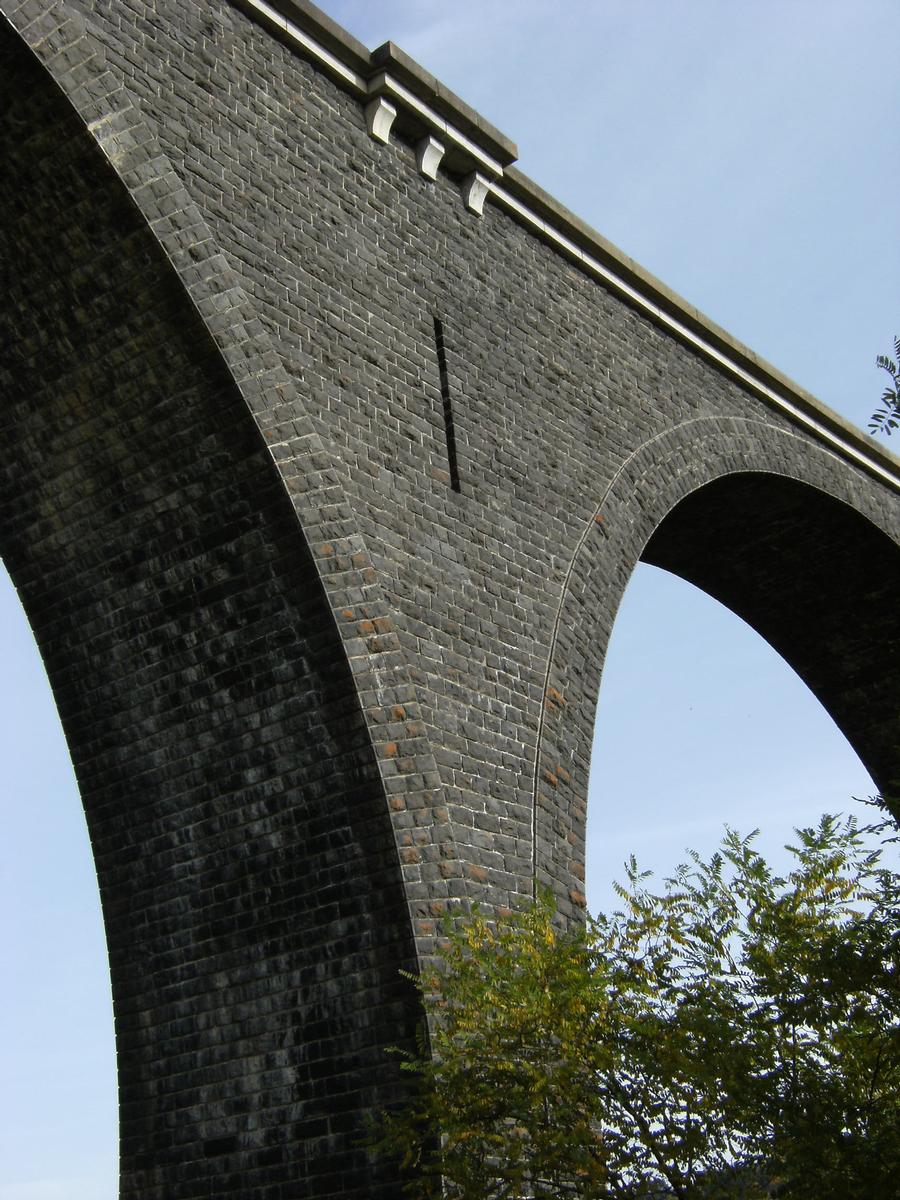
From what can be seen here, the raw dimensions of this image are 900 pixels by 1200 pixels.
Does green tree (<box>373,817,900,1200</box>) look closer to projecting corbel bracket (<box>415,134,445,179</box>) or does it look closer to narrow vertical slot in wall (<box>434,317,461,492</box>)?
narrow vertical slot in wall (<box>434,317,461,492</box>)

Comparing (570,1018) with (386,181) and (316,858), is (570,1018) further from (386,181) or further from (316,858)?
(386,181)

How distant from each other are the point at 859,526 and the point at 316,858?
306 inches

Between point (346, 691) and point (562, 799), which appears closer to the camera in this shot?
point (346, 691)

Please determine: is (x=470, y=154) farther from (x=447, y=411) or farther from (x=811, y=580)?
(x=811, y=580)

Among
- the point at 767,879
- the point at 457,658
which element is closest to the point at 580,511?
the point at 457,658

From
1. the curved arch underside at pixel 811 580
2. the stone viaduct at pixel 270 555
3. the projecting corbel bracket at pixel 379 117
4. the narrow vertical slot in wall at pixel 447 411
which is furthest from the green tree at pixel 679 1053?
the curved arch underside at pixel 811 580

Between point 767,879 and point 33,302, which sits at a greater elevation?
point 33,302

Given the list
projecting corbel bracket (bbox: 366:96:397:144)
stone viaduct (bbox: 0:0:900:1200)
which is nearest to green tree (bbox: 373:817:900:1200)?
stone viaduct (bbox: 0:0:900:1200)

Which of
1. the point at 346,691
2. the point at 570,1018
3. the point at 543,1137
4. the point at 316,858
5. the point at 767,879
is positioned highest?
the point at 346,691

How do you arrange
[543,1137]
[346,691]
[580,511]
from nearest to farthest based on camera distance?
[543,1137]
[346,691]
[580,511]

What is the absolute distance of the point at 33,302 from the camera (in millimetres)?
7441

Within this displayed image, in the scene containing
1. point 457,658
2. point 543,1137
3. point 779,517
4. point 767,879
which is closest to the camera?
A: point 543,1137

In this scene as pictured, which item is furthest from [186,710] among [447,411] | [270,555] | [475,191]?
[475,191]

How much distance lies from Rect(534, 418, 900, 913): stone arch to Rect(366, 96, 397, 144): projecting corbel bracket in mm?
2673
